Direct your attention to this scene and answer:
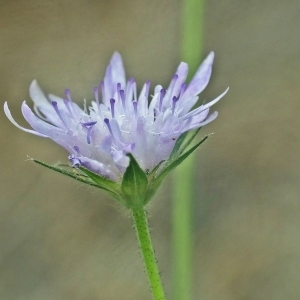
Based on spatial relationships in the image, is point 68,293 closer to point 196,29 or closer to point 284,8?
point 196,29

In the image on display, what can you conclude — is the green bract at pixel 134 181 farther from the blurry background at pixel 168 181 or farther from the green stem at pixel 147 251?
the blurry background at pixel 168 181

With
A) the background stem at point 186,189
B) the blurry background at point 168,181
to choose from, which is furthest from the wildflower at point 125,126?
the blurry background at point 168,181

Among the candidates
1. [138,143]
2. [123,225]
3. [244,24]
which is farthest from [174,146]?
[244,24]

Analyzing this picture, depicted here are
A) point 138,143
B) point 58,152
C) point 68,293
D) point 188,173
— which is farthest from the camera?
point 58,152

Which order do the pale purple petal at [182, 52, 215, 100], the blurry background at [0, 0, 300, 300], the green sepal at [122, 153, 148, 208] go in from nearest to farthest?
the green sepal at [122, 153, 148, 208]
the pale purple petal at [182, 52, 215, 100]
the blurry background at [0, 0, 300, 300]

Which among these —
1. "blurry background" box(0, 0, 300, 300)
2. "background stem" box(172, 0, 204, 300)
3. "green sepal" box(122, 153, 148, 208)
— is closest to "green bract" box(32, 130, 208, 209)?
"green sepal" box(122, 153, 148, 208)

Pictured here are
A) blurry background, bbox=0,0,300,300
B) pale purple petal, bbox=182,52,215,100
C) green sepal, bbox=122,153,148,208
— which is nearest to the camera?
green sepal, bbox=122,153,148,208

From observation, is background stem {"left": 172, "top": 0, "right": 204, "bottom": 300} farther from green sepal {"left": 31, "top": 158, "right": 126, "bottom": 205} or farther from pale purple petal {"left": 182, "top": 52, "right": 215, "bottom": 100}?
green sepal {"left": 31, "top": 158, "right": 126, "bottom": 205}
